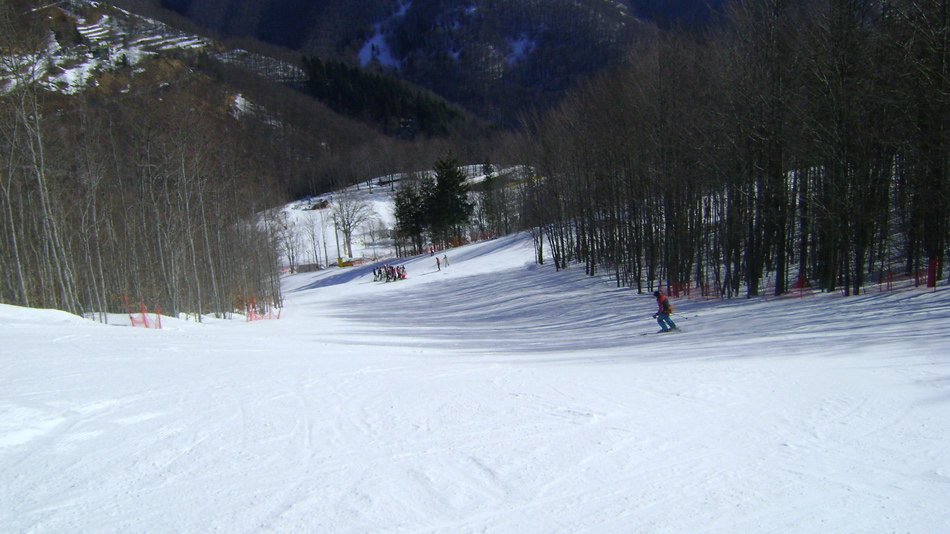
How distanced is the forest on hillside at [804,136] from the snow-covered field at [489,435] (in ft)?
15.3

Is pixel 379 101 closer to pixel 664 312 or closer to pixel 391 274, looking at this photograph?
pixel 391 274

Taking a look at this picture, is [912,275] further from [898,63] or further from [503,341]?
[503,341]

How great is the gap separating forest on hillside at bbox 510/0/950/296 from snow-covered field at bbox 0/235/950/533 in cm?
466

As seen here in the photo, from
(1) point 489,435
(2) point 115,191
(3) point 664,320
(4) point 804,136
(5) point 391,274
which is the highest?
(2) point 115,191

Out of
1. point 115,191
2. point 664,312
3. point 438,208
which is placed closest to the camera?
point 664,312

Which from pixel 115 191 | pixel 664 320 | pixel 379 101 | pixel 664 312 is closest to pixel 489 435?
pixel 664 312

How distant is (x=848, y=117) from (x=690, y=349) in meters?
9.41

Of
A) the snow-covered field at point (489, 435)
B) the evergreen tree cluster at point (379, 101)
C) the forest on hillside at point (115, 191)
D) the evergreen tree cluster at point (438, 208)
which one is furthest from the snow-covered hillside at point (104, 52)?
the evergreen tree cluster at point (438, 208)

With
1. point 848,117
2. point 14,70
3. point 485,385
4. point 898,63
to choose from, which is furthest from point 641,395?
point 14,70

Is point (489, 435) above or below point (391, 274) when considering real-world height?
above

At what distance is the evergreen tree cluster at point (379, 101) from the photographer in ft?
471

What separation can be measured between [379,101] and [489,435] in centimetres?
15176

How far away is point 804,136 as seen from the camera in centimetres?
1569

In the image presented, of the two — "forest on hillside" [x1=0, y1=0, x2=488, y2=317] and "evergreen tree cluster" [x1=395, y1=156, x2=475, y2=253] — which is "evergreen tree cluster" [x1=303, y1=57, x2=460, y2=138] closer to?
"evergreen tree cluster" [x1=395, y1=156, x2=475, y2=253]
